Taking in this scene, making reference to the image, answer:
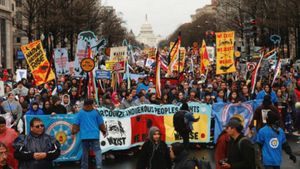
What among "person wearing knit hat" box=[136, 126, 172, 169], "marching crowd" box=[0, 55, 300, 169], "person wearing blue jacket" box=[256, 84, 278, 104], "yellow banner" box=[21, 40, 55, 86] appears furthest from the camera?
"yellow banner" box=[21, 40, 55, 86]

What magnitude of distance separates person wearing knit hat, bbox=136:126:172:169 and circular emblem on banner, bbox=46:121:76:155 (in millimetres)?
4660

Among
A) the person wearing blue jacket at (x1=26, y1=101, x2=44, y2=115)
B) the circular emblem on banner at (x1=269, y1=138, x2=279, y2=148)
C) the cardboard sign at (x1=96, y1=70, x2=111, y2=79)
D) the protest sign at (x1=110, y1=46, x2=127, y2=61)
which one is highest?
the protest sign at (x1=110, y1=46, x2=127, y2=61)

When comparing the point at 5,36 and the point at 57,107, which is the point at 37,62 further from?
the point at 5,36

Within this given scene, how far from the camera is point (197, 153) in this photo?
1300 centimetres

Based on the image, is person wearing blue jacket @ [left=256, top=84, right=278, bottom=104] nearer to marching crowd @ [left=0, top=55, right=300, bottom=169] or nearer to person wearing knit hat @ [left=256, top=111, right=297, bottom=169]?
marching crowd @ [left=0, top=55, right=300, bottom=169]

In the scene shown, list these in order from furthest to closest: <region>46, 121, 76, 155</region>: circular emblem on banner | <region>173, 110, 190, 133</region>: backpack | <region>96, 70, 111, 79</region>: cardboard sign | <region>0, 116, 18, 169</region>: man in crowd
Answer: <region>96, 70, 111, 79</region>: cardboard sign < <region>46, 121, 76, 155</region>: circular emblem on banner < <region>173, 110, 190, 133</region>: backpack < <region>0, 116, 18, 169</region>: man in crowd

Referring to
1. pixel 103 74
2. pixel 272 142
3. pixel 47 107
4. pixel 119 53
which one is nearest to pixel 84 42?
pixel 103 74

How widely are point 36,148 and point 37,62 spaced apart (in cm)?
1124

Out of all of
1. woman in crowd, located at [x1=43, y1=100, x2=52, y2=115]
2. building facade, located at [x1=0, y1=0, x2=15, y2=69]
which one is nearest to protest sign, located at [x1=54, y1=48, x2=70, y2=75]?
woman in crowd, located at [x1=43, y1=100, x2=52, y2=115]

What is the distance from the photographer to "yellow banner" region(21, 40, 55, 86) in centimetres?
1778

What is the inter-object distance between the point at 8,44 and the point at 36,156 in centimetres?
5495

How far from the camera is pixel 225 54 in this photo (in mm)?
20891

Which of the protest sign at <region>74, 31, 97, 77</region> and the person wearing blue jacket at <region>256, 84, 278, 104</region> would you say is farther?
the protest sign at <region>74, 31, 97, 77</region>

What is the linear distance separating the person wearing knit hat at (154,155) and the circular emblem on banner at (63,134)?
15.3 ft
